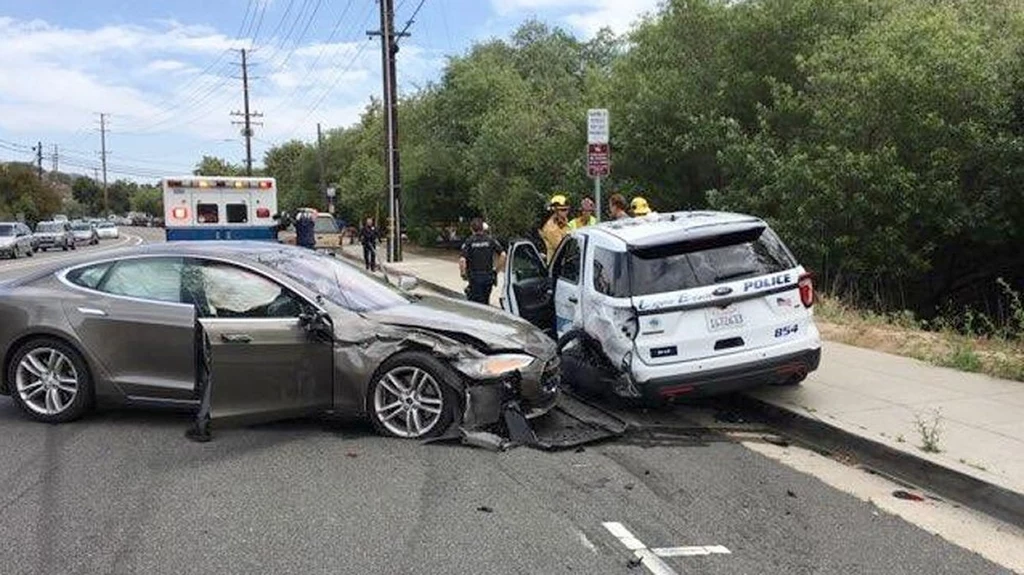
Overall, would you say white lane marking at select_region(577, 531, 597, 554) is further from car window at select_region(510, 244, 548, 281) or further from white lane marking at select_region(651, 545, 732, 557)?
car window at select_region(510, 244, 548, 281)

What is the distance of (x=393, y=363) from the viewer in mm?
6992

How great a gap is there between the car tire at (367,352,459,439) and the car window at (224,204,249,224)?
53.4 feet

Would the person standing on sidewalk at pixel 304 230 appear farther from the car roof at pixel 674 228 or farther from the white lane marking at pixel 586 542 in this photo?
the white lane marking at pixel 586 542

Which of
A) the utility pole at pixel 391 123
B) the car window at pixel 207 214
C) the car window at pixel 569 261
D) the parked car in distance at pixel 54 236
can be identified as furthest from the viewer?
the parked car in distance at pixel 54 236

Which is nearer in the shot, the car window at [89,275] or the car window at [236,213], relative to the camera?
the car window at [89,275]

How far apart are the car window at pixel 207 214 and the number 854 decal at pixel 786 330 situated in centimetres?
1705

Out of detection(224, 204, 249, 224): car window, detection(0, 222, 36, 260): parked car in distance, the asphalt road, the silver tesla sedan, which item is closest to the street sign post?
the silver tesla sedan

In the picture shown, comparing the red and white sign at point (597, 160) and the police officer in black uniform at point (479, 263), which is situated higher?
the red and white sign at point (597, 160)

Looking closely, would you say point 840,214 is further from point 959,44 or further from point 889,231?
point 959,44

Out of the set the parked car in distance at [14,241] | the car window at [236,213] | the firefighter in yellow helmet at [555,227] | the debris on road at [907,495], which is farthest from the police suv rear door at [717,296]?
the parked car in distance at [14,241]

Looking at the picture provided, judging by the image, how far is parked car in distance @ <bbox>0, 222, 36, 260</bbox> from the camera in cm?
3984

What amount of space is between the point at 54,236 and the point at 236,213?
3289cm

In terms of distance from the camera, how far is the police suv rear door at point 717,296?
7.41 meters

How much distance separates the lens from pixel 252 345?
6914 mm
